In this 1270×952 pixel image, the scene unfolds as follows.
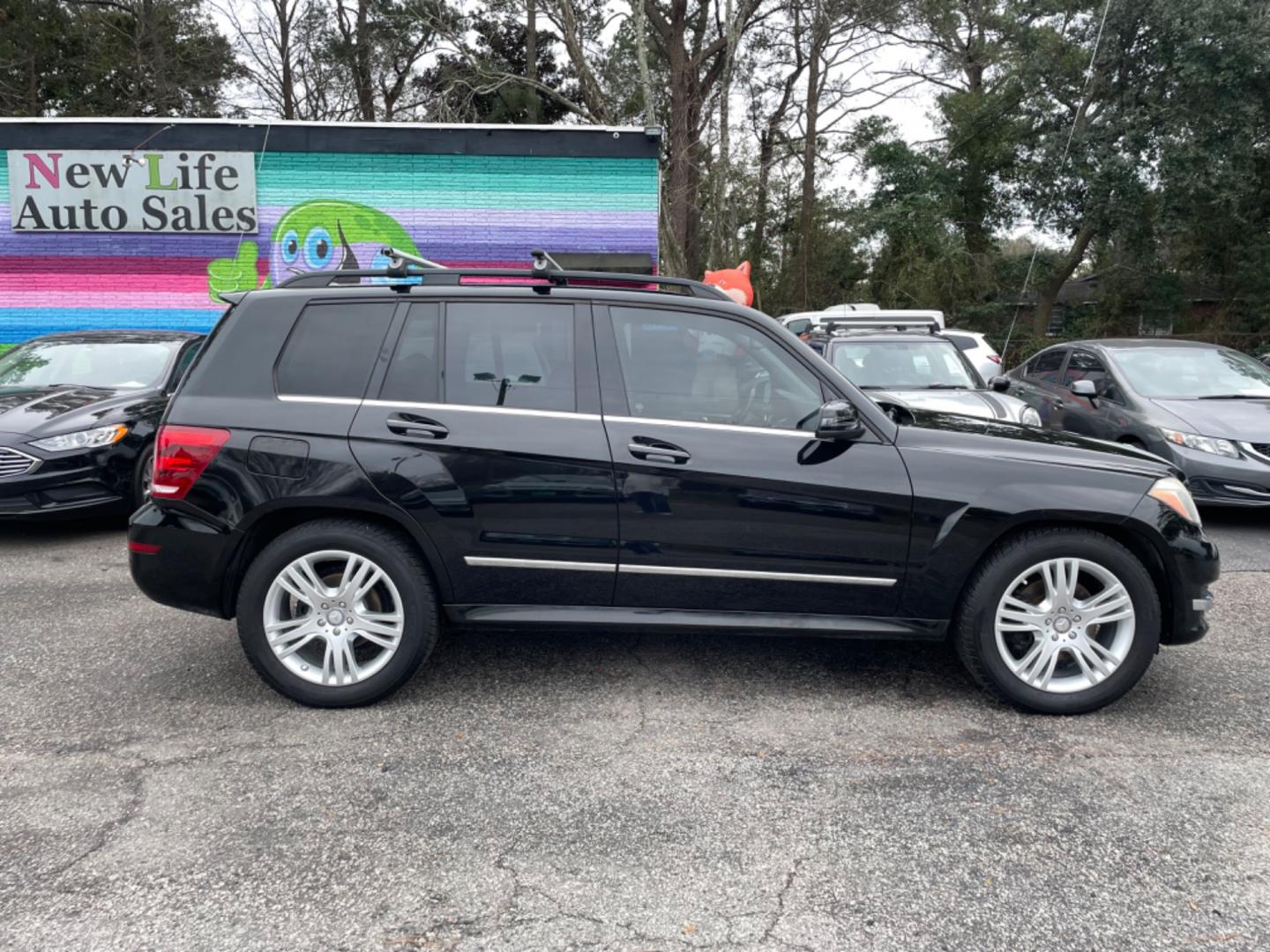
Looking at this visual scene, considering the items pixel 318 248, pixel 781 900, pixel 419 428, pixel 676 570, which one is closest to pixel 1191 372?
pixel 676 570

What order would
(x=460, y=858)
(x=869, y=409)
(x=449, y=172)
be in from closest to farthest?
(x=460, y=858) < (x=869, y=409) < (x=449, y=172)

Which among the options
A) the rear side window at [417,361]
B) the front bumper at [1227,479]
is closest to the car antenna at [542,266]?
the rear side window at [417,361]

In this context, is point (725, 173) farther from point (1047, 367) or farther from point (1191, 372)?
point (1191, 372)

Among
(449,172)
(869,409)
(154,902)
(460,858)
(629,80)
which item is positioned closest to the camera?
(154,902)

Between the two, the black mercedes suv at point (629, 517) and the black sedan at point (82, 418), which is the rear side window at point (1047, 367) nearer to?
the black mercedes suv at point (629, 517)

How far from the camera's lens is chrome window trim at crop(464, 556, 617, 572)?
3.76m

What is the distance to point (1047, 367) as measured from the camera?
1014 cm

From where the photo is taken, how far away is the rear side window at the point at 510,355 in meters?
3.83

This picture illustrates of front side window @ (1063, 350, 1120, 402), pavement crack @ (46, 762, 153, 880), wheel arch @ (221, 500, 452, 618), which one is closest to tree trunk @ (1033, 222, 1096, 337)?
front side window @ (1063, 350, 1120, 402)

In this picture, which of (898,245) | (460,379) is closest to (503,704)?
(460,379)

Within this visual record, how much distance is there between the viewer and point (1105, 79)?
75.2 ft

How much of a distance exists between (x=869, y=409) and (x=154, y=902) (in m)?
3.00

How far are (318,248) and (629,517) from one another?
38.7 ft

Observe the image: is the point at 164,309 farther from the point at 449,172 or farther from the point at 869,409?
the point at 869,409
